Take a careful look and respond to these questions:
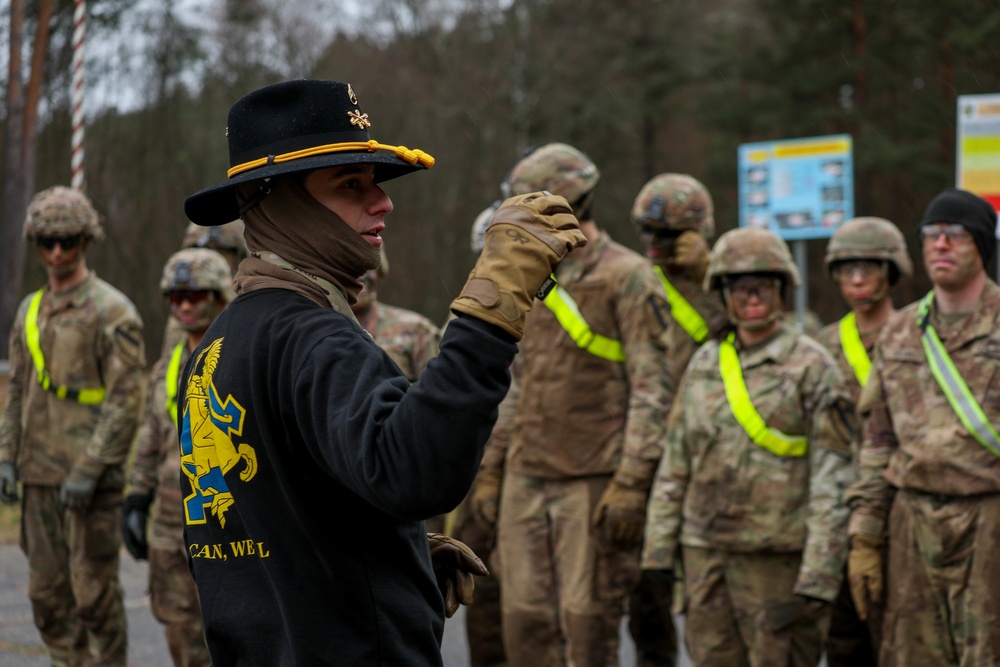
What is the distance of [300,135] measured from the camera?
9.62 ft

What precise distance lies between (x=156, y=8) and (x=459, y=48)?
Answer: 883 centimetres

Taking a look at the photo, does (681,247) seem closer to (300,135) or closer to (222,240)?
(222,240)

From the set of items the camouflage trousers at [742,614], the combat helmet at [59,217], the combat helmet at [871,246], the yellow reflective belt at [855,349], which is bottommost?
the camouflage trousers at [742,614]

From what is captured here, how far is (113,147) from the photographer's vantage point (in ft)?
81.9

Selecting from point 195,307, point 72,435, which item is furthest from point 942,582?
point 72,435

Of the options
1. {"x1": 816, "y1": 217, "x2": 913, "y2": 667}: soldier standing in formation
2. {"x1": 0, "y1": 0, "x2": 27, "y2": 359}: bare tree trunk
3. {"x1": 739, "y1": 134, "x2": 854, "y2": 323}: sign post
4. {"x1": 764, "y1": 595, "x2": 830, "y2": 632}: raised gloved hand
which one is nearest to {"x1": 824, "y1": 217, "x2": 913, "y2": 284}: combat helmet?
{"x1": 816, "y1": 217, "x2": 913, "y2": 667}: soldier standing in formation

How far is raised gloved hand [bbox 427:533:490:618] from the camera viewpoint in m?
3.25

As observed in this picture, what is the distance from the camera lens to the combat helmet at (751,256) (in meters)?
6.27

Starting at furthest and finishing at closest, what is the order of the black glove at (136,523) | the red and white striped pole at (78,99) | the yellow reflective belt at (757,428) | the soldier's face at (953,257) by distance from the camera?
the red and white striped pole at (78,99), the black glove at (136,523), the yellow reflective belt at (757,428), the soldier's face at (953,257)

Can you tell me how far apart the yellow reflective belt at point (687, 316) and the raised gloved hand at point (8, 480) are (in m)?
4.16

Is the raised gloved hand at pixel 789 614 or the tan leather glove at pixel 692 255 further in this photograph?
the tan leather glove at pixel 692 255

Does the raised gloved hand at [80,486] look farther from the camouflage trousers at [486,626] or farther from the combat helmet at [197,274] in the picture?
the camouflage trousers at [486,626]

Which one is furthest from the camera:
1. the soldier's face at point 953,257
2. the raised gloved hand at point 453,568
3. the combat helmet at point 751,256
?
the combat helmet at point 751,256

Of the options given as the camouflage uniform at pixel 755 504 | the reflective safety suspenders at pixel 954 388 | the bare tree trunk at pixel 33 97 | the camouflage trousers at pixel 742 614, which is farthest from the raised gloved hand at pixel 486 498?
the bare tree trunk at pixel 33 97
